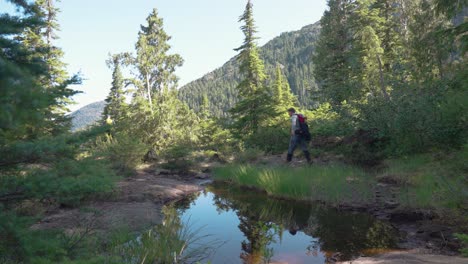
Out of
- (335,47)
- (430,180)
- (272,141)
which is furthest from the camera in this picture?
(335,47)

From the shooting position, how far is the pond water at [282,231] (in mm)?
4895

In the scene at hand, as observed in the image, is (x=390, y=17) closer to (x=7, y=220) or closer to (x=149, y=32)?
(x=149, y=32)

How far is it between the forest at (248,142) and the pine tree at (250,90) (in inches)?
3.7

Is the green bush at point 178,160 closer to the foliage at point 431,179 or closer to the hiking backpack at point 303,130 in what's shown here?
the hiking backpack at point 303,130

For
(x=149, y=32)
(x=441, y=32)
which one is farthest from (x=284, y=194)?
(x=149, y=32)

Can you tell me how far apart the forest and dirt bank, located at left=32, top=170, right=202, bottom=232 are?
0.22 metres

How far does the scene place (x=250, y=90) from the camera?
2398 centimetres

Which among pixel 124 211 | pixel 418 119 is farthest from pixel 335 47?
pixel 124 211

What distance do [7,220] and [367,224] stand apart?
5.91 m

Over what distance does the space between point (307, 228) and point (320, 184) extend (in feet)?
8.17

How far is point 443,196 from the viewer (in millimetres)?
5566

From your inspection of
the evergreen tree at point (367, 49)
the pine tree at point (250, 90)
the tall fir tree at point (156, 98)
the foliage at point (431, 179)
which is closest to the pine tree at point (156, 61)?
the tall fir tree at point (156, 98)

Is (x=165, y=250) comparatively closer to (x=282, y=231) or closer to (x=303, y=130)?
(x=282, y=231)

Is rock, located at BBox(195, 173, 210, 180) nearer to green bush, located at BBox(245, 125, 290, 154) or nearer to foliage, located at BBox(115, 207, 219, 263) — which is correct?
green bush, located at BBox(245, 125, 290, 154)
